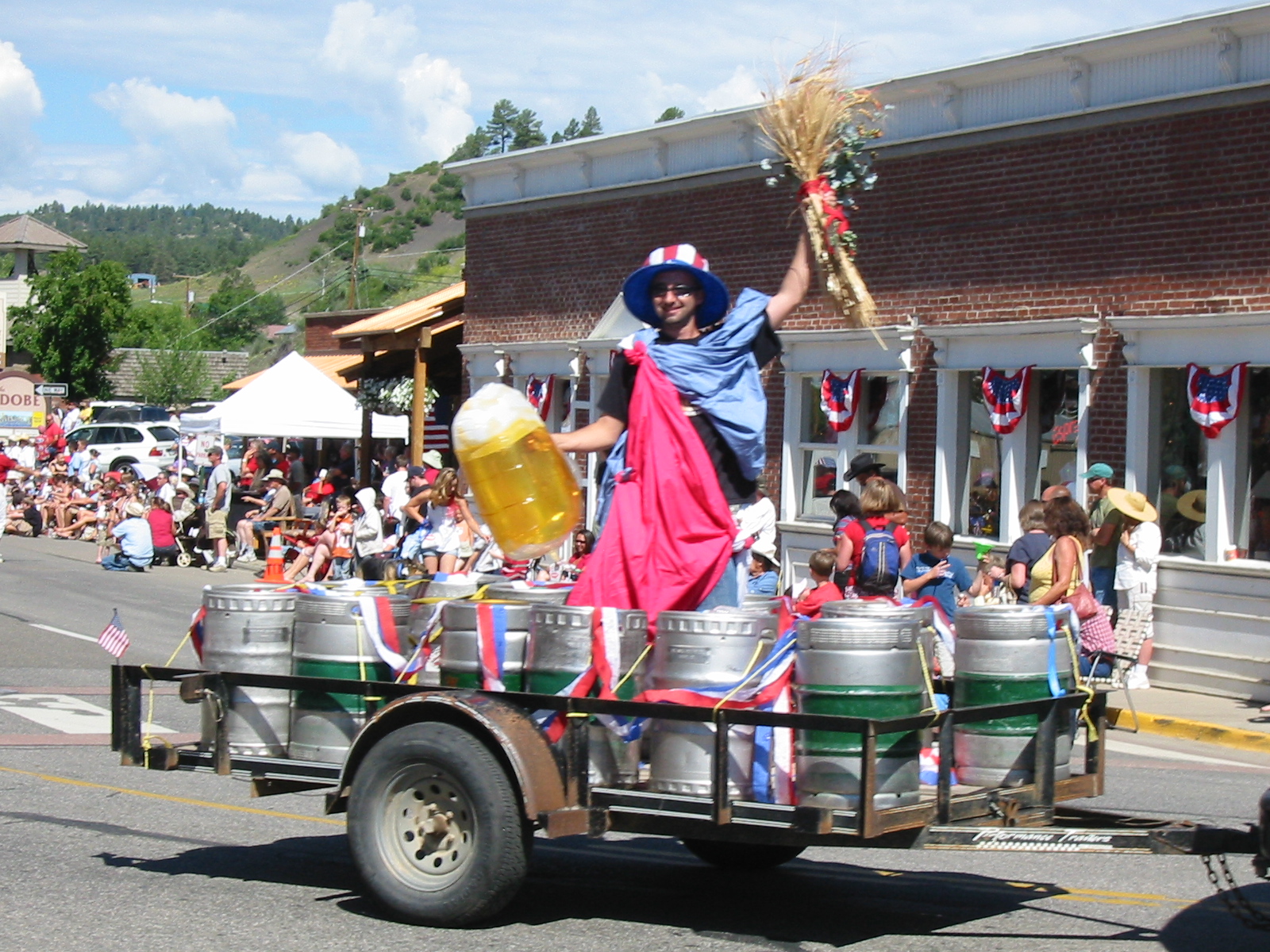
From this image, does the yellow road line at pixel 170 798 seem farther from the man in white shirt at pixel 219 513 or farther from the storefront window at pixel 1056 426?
the man in white shirt at pixel 219 513

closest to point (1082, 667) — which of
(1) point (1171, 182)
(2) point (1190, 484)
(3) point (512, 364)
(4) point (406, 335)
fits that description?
(2) point (1190, 484)

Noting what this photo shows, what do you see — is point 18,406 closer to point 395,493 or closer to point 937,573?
point 395,493

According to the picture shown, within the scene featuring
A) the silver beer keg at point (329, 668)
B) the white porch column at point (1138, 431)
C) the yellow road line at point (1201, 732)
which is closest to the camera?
the silver beer keg at point (329, 668)

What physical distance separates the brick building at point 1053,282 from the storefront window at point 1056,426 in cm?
2

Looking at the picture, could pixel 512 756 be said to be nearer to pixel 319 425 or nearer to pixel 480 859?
pixel 480 859

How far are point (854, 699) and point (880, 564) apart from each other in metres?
4.61

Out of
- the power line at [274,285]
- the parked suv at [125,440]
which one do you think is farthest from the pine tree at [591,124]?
the parked suv at [125,440]

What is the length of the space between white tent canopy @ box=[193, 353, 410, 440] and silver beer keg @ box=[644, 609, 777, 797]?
20012 millimetres

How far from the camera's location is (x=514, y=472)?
590 centimetres

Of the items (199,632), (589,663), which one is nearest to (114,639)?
(199,632)

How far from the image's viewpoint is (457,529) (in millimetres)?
15617

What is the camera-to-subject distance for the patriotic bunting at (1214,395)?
532 inches

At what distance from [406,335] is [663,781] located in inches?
780

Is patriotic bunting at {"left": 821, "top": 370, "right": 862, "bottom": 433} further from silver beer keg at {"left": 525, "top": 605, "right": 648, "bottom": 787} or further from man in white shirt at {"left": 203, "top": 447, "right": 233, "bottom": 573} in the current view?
silver beer keg at {"left": 525, "top": 605, "right": 648, "bottom": 787}
